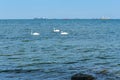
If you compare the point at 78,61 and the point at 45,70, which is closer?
the point at 45,70

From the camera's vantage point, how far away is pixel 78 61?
116ft

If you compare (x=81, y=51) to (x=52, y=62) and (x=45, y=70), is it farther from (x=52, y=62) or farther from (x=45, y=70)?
(x=45, y=70)

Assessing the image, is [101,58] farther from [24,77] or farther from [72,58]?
[24,77]

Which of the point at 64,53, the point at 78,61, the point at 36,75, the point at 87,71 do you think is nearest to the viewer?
the point at 36,75

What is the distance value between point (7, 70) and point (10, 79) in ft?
13.4

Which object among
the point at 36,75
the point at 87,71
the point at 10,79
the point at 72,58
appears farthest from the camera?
the point at 72,58

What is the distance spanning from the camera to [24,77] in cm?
2667

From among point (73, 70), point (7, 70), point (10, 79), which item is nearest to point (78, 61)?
point (73, 70)

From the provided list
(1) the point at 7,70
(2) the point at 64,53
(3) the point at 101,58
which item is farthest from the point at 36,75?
(2) the point at 64,53

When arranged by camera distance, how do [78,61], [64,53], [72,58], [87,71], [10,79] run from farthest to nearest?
[64,53] < [72,58] < [78,61] < [87,71] < [10,79]

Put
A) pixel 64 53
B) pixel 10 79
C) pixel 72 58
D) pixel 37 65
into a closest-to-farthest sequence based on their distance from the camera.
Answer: pixel 10 79 → pixel 37 65 → pixel 72 58 → pixel 64 53

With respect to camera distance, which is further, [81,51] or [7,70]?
A: [81,51]

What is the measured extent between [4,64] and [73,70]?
6452mm

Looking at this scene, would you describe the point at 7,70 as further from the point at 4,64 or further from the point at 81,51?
the point at 81,51
